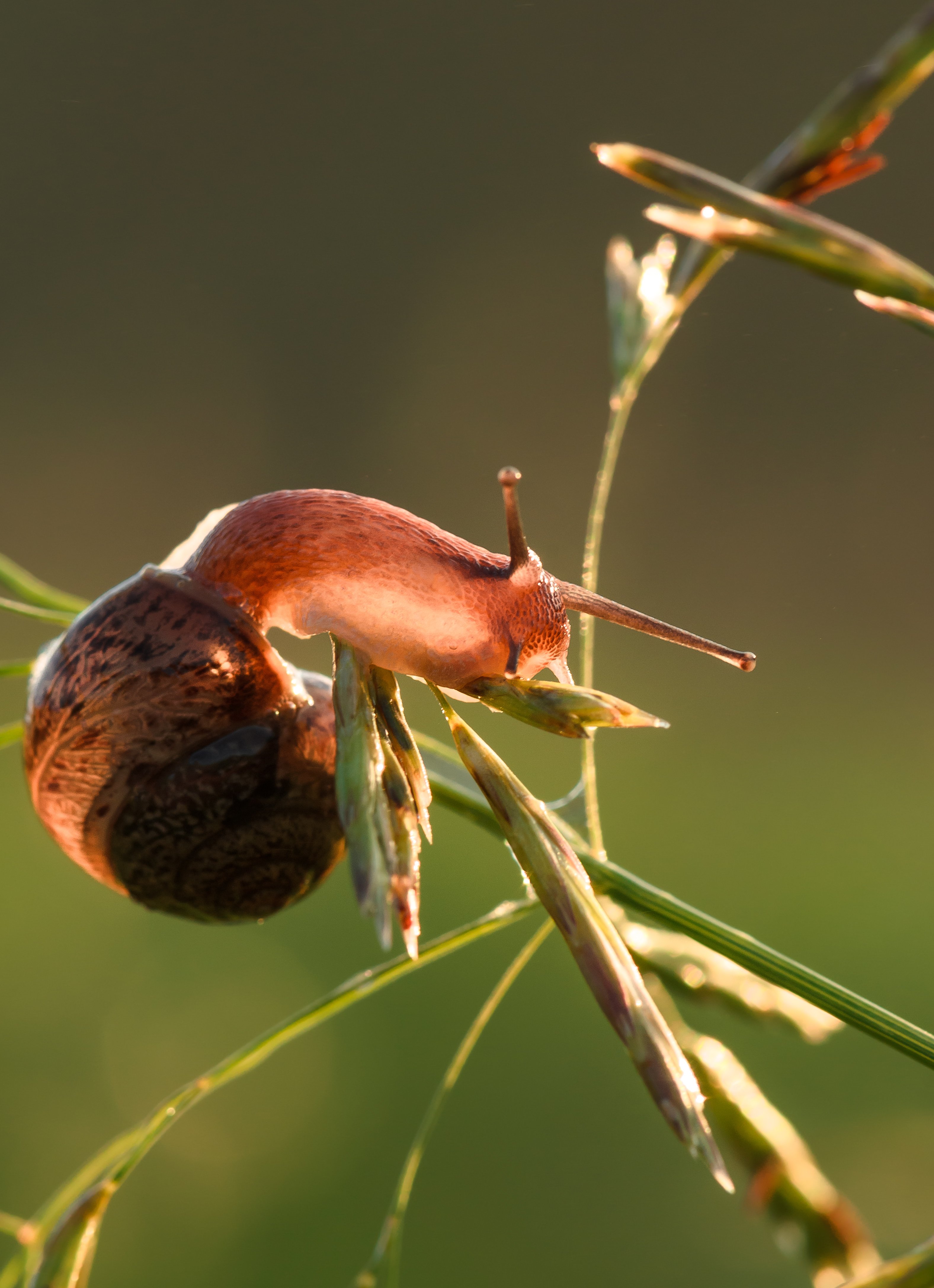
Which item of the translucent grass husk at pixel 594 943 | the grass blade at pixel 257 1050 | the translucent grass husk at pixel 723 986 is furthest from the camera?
the translucent grass husk at pixel 723 986

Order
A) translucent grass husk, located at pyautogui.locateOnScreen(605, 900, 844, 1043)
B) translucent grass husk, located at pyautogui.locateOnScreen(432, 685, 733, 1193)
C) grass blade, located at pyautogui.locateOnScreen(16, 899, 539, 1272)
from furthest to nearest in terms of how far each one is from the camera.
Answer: translucent grass husk, located at pyautogui.locateOnScreen(605, 900, 844, 1043), grass blade, located at pyautogui.locateOnScreen(16, 899, 539, 1272), translucent grass husk, located at pyautogui.locateOnScreen(432, 685, 733, 1193)

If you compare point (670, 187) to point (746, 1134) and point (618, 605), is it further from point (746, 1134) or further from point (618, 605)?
point (746, 1134)

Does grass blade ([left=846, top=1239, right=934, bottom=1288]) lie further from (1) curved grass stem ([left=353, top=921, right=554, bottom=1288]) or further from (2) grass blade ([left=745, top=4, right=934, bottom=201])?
(2) grass blade ([left=745, top=4, right=934, bottom=201])

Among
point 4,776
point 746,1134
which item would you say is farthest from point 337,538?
point 4,776

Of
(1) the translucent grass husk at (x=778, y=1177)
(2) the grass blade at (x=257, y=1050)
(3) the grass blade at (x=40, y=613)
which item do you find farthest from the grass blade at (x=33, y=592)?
(1) the translucent grass husk at (x=778, y=1177)

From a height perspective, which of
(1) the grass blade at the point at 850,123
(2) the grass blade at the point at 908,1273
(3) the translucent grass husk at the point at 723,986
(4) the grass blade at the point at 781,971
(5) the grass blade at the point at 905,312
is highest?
(1) the grass blade at the point at 850,123

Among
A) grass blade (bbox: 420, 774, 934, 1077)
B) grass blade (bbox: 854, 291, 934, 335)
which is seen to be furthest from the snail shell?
grass blade (bbox: 854, 291, 934, 335)

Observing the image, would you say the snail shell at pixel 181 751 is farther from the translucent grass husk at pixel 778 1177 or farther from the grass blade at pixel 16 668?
the translucent grass husk at pixel 778 1177

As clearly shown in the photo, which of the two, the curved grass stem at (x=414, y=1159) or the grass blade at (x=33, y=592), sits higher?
the grass blade at (x=33, y=592)
